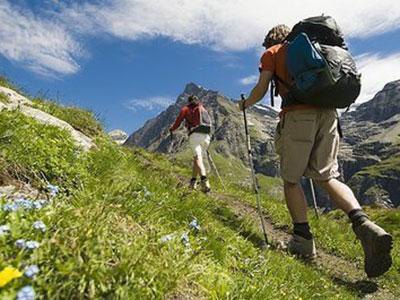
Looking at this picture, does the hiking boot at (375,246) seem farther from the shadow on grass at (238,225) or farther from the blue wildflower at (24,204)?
the blue wildflower at (24,204)

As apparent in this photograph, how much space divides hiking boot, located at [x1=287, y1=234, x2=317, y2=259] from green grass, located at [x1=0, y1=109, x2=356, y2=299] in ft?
3.35

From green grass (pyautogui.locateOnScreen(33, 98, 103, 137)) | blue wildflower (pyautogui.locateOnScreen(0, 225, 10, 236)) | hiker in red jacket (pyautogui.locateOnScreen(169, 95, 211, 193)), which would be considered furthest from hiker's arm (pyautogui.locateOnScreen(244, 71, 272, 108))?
hiker in red jacket (pyautogui.locateOnScreen(169, 95, 211, 193))

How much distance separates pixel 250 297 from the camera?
4.70 meters

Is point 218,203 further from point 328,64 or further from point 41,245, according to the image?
point 41,245

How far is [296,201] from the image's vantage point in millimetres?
8695

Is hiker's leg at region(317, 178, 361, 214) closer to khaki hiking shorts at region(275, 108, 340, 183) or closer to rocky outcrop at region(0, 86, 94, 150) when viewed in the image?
khaki hiking shorts at region(275, 108, 340, 183)

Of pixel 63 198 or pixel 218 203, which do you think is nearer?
pixel 63 198

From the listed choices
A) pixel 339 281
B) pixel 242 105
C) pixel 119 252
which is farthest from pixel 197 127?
pixel 119 252

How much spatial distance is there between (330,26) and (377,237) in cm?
336

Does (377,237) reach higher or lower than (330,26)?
lower

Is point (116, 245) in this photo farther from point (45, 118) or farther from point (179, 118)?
→ point (179, 118)

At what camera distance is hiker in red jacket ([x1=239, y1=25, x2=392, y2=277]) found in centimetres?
836

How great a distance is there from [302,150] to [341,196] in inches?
37.5

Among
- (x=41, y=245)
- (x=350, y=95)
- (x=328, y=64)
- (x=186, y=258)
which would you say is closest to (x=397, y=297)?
(x=350, y=95)
